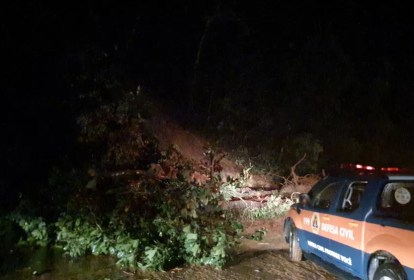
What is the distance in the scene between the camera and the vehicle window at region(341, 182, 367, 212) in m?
6.41

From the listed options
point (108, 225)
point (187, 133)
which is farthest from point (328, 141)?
point (108, 225)

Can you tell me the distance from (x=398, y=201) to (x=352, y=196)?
125 cm

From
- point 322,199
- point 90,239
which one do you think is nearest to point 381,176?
point 322,199

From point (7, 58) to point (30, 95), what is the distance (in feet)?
3.49

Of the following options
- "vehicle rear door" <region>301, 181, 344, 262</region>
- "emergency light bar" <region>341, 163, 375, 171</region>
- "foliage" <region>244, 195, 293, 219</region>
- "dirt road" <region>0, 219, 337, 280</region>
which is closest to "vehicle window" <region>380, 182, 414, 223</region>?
"emergency light bar" <region>341, 163, 375, 171</region>

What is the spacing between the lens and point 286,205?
11352 millimetres

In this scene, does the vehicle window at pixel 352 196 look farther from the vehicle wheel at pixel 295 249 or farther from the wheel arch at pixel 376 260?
the vehicle wheel at pixel 295 249

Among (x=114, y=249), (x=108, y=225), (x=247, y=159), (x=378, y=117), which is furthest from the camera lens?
(x=378, y=117)

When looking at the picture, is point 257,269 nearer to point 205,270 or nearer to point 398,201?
point 205,270

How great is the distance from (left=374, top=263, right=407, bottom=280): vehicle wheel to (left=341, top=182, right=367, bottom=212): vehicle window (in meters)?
1.07

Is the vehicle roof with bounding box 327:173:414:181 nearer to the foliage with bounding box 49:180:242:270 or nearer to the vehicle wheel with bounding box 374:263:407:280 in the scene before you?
the vehicle wheel with bounding box 374:263:407:280

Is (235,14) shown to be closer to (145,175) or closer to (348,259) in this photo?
(145,175)

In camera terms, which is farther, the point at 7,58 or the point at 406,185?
the point at 7,58

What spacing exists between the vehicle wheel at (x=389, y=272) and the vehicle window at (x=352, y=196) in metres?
1.07
